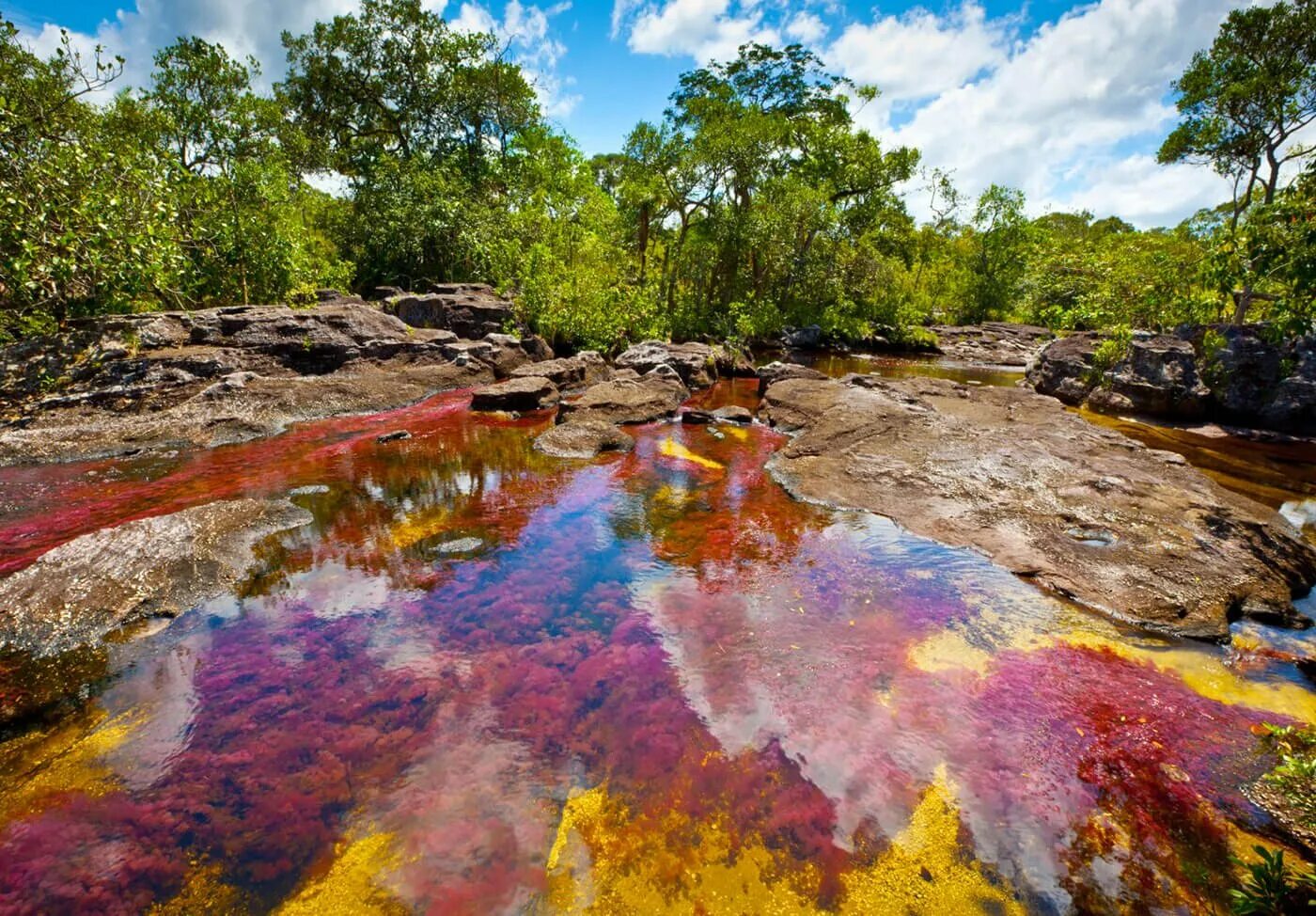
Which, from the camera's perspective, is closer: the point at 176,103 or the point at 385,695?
the point at 385,695

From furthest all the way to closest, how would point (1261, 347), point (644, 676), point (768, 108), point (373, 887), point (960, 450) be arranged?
point (768, 108) < point (1261, 347) < point (960, 450) < point (644, 676) < point (373, 887)

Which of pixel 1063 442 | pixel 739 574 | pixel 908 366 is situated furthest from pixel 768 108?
pixel 739 574

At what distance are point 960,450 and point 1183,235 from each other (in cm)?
1864

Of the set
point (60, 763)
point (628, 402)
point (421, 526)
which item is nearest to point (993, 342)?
point (628, 402)

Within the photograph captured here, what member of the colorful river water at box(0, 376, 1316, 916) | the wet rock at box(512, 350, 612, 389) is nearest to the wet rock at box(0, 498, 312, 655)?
the colorful river water at box(0, 376, 1316, 916)

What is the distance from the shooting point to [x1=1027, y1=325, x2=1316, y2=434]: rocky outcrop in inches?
475

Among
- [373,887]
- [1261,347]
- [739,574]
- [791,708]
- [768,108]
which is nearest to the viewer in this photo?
[373,887]

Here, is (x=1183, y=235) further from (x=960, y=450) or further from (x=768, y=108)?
(x=768, y=108)

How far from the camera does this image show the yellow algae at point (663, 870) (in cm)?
285

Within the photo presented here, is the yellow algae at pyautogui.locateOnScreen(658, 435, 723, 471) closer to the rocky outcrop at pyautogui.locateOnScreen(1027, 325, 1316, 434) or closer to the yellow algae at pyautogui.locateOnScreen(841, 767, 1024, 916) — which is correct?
the yellow algae at pyautogui.locateOnScreen(841, 767, 1024, 916)

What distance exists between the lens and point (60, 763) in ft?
11.4

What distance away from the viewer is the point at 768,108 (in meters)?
32.4

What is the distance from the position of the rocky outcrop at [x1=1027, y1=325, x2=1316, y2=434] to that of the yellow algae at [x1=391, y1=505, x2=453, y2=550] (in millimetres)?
15907

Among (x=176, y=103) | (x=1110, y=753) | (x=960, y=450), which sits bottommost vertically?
(x=1110, y=753)
